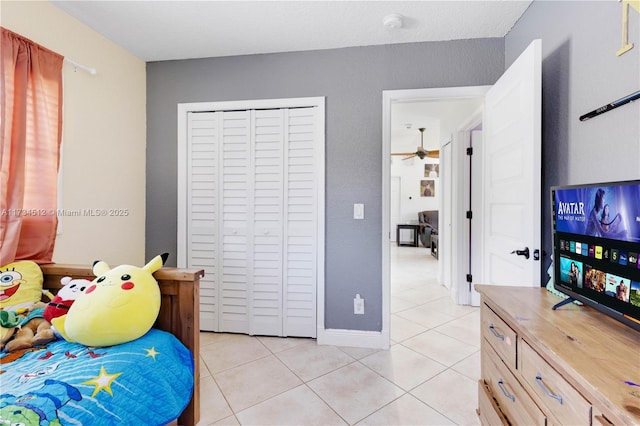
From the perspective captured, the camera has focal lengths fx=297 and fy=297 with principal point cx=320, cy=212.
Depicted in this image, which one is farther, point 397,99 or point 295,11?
point 397,99

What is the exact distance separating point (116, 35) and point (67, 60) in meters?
0.46

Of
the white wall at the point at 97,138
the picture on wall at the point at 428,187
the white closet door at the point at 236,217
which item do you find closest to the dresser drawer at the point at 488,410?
the white closet door at the point at 236,217

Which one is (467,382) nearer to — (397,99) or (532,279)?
(532,279)

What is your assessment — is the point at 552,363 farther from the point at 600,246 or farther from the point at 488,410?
the point at 488,410

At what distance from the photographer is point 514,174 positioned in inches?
66.8

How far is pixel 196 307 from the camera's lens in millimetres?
1518

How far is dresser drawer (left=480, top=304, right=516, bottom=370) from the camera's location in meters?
1.13

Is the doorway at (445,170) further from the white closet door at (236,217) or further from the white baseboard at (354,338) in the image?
the white closet door at (236,217)

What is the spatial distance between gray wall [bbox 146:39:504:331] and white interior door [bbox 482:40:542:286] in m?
0.44

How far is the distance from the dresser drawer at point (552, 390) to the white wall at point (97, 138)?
2609 millimetres

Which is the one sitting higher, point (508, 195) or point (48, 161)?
point (48, 161)

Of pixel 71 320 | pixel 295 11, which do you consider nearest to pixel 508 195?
pixel 295 11

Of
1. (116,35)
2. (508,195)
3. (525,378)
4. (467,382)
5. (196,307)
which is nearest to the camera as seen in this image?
(525,378)

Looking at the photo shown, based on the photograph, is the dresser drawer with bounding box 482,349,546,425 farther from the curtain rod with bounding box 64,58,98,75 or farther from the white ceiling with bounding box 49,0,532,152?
the curtain rod with bounding box 64,58,98,75
